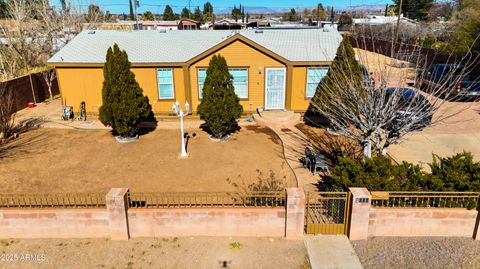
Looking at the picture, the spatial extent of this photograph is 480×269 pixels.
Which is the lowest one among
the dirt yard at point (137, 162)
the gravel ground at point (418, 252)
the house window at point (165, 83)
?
the gravel ground at point (418, 252)

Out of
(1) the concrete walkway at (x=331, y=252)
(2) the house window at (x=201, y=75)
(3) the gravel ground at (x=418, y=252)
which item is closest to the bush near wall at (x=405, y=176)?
(3) the gravel ground at (x=418, y=252)

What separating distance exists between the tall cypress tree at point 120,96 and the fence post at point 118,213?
758 cm

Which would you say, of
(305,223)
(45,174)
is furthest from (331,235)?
(45,174)

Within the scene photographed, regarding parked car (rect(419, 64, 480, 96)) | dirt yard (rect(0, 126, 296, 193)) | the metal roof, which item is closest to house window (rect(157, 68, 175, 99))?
the metal roof

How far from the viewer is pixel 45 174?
1322 cm

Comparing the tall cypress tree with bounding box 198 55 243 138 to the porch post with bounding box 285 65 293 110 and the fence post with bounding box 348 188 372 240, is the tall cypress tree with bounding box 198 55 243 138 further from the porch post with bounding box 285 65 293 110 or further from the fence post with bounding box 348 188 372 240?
the fence post with bounding box 348 188 372 240

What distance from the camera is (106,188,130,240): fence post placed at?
8984 millimetres

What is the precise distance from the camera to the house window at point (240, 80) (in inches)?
770

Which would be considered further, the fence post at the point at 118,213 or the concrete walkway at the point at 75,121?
the concrete walkway at the point at 75,121

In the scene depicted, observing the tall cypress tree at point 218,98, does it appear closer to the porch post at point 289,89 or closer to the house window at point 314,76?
→ the porch post at point 289,89

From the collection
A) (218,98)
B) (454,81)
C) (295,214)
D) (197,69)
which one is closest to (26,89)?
(197,69)

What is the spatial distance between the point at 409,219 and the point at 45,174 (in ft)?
40.4

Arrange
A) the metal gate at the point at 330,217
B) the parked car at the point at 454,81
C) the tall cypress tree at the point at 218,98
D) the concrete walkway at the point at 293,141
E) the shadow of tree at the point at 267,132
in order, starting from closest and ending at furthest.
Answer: the metal gate at the point at 330,217 → the parked car at the point at 454,81 → the concrete walkway at the point at 293,141 → the tall cypress tree at the point at 218,98 → the shadow of tree at the point at 267,132

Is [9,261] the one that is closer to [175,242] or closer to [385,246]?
[175,242]
